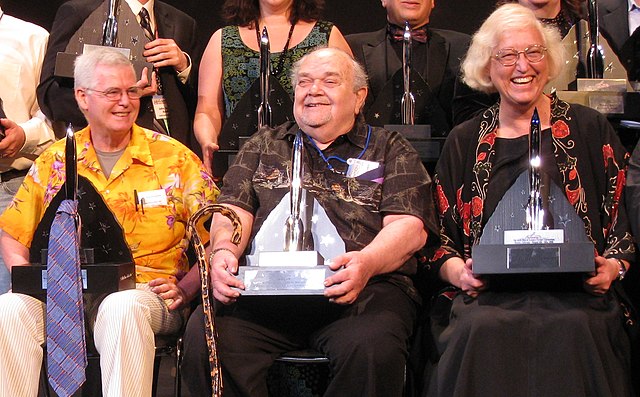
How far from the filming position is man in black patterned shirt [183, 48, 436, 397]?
9.05ft

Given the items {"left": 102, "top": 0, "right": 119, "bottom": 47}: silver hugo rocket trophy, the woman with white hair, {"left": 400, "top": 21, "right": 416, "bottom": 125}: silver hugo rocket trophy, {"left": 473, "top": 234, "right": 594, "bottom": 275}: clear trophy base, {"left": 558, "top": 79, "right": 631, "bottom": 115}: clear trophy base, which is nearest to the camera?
{"left": 473, "top": 234, "right": 594, "bottom": 275}: clear trophy base

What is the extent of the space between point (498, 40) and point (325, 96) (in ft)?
1.88

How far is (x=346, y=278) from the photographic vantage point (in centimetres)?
272

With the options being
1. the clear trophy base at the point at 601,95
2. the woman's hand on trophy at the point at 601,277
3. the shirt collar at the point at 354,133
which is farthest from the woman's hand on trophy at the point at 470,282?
the clear trophy base at the point at 601,95

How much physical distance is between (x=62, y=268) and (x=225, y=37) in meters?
1.33

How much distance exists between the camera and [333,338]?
2.81m

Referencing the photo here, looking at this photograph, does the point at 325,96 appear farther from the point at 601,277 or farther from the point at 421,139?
the point at 601,277

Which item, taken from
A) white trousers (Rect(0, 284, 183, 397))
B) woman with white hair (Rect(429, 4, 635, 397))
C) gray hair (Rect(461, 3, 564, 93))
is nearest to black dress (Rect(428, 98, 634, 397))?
woman with white hair (Rect(429, 4, 635, 397))

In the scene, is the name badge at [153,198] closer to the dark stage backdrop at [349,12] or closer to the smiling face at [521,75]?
the smiling face at [521,75]

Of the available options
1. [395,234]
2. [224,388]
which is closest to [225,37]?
[395,234]

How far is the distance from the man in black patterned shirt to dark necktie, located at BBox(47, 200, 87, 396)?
31 cm

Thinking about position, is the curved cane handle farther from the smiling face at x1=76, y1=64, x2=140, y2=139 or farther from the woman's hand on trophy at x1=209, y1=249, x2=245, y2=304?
the smiling face at x1=76, y1=64, x2=140, y2=139

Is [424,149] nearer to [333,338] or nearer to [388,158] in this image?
[388,158]

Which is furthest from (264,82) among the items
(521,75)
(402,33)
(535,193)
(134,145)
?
(535,193)
